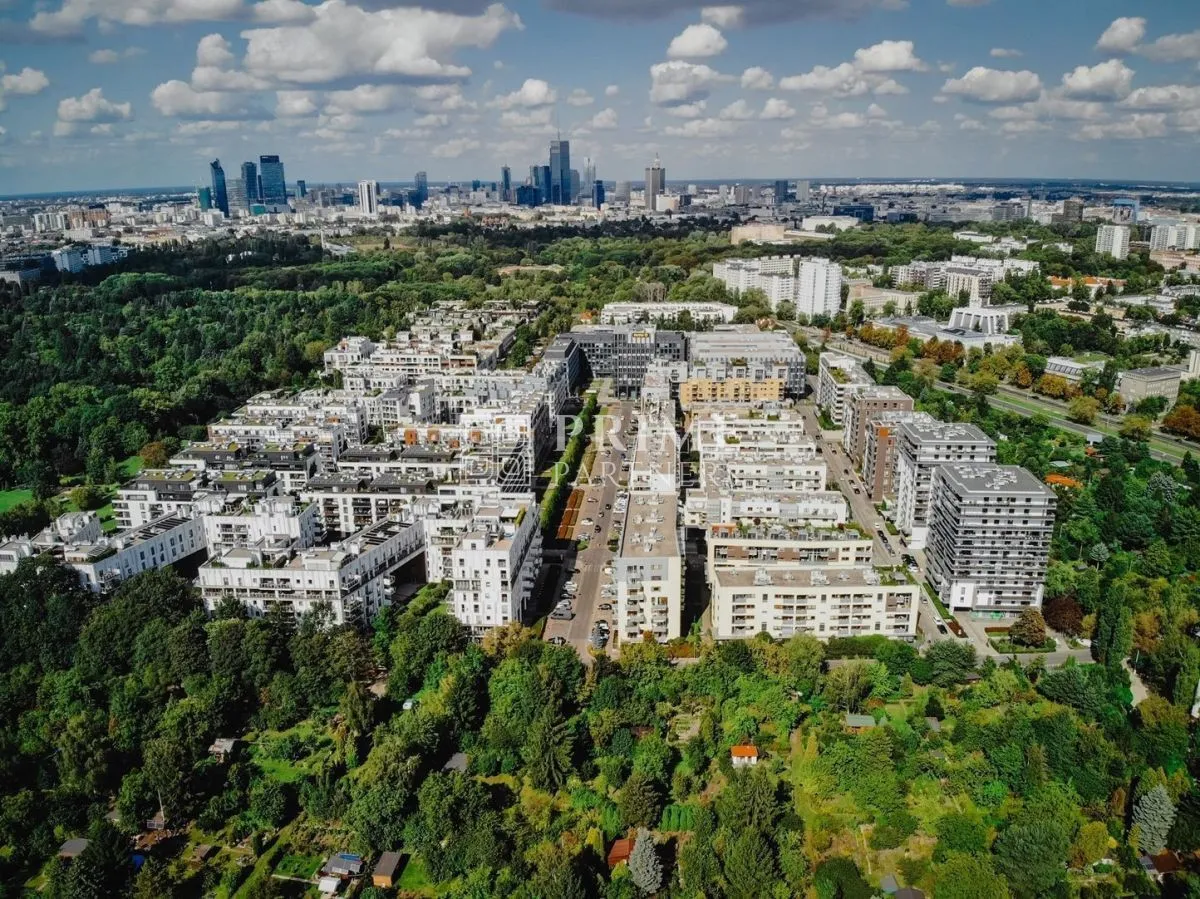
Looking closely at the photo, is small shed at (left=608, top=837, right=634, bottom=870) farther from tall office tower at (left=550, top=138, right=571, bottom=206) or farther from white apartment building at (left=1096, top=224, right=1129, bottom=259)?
tall office tower at (left=550, top=138, right=571, bottom=206)

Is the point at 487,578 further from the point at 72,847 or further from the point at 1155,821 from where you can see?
the point at 1155,821

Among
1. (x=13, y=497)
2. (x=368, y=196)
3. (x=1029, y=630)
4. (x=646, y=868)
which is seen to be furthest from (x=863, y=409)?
(x=368, y=196)

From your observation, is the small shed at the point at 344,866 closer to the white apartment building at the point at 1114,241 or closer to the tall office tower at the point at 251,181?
the white apartment building at the point at 1114,241

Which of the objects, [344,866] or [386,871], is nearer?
[386,871]

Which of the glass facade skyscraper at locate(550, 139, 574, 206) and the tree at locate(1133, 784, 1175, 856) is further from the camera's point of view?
the glass facade skyscraper at locate(550, 139, 574, 206)

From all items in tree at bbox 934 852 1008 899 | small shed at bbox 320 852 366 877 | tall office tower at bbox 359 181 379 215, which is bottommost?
small shed at bbox 320 852 366 877

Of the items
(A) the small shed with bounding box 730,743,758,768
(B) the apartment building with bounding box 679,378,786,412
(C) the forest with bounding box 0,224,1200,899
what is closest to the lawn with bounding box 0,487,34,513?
(C) the forest with bounding box 0,224,1200,899
